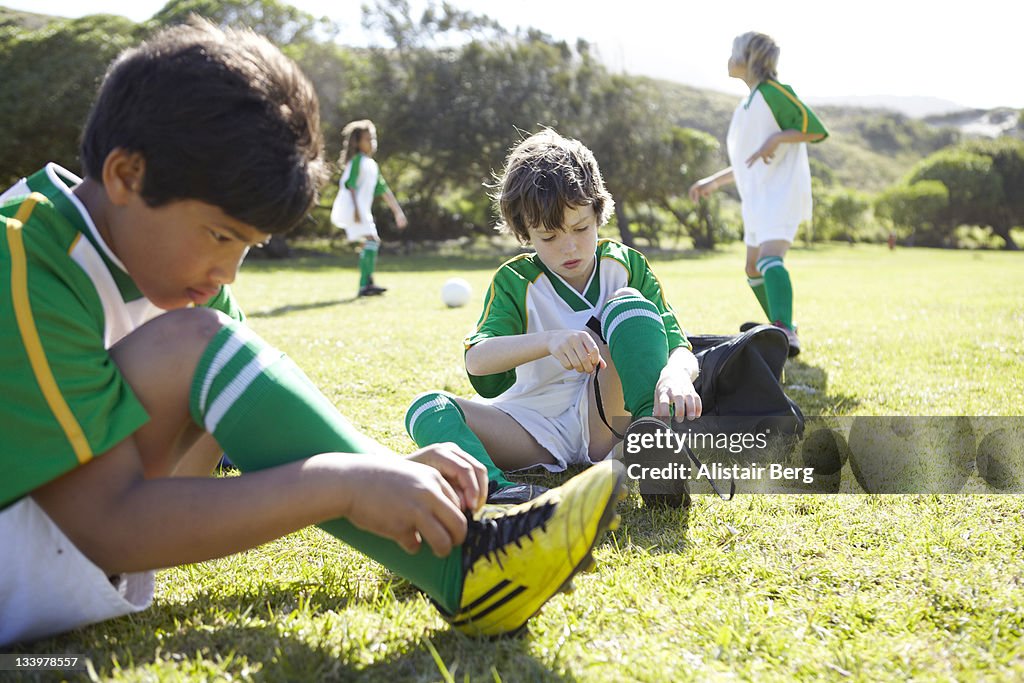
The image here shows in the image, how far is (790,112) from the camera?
4.96 metres

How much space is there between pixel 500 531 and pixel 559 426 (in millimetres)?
1145

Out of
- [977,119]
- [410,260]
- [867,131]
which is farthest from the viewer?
[977,119]

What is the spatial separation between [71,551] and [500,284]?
162 centimetres

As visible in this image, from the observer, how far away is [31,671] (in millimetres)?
1372

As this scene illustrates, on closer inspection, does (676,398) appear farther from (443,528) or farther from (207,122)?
(207,122)

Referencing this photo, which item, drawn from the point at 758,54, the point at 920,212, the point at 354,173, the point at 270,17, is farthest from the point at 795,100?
the point at 920,212

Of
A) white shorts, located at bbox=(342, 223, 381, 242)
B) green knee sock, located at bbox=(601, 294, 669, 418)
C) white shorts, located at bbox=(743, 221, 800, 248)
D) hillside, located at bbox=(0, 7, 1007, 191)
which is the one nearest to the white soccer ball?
white shorts, located at bbox=(342, 223, 381, 242)

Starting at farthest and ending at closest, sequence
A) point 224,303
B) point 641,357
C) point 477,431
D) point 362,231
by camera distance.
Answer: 1. point 362,231
2. point 477,431
3. point 641,357
4. point 224,303

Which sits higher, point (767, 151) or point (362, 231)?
point (767, 151)

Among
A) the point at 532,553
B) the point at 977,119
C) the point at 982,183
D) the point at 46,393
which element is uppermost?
the point at 977,119

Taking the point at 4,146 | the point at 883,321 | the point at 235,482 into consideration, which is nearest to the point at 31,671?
the point at 235,482

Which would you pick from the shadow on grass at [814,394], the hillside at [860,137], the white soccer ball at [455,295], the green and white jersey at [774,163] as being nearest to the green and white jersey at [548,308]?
the shadow on grass at [814,394]

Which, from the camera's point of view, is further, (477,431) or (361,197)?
(361,197)

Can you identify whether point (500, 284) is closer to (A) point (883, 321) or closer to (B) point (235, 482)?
(B) point (235, 482)
